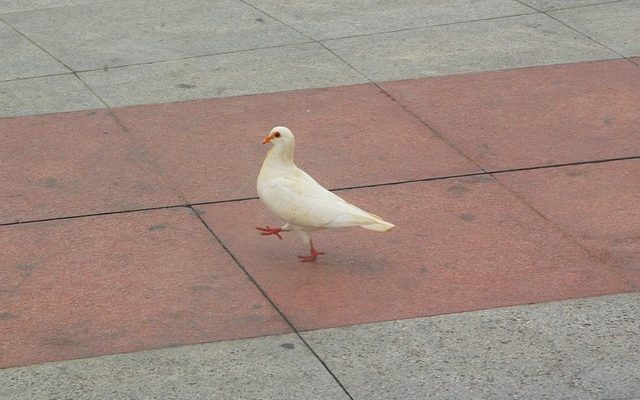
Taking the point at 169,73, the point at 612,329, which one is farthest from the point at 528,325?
the point at 169,73

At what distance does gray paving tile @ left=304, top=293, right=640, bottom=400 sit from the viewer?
18.6 feet

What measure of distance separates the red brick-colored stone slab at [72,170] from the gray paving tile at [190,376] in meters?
1.92

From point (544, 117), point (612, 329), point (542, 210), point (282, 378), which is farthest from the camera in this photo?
point (544, 117)

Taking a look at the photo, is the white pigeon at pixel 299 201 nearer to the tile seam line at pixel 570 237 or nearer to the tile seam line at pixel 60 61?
the tile seam line at pixel 570 237

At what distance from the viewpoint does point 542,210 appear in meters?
7.59

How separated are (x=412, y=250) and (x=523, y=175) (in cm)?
137

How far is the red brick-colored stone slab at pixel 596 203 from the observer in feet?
23.2

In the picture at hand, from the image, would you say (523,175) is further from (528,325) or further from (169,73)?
(169,73)

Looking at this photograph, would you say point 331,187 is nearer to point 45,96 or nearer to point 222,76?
point 222,76

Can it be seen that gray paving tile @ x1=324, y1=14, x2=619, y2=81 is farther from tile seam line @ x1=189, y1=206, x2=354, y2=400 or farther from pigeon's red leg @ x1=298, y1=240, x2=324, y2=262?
pigeon's red leg @ x1=298, y1=240, x2=324, y2=262

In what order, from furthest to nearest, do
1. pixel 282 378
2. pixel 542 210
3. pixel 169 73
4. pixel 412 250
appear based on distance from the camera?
1. pixel 169 73
2. pixel 542 210
3. pixel 412 250
4. pixel 282 378

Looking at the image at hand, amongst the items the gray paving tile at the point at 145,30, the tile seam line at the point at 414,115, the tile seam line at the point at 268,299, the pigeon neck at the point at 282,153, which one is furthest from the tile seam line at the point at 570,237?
the gray paving tile at the point at 145,30

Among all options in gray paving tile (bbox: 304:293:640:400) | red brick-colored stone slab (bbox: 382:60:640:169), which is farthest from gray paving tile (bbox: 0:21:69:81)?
gray paving tile (bbox: 304:293:640:400)

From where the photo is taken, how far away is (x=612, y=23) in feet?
36.3
